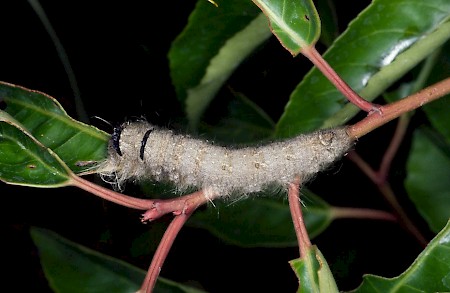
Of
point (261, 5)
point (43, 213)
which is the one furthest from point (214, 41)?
point (43, 213)

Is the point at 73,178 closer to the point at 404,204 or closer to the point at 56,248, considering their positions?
the point at 56,248

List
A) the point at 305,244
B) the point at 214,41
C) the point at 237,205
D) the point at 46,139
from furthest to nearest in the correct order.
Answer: the point at 237,205 → the point at 214,41 → the point at 46,139 → the point at 305,244

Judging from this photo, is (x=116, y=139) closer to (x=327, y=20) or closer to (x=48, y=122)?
(x=48, y=122)

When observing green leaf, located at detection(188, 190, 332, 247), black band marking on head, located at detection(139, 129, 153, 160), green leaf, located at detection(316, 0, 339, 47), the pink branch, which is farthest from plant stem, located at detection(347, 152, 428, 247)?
the pink branch

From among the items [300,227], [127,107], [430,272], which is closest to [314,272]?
[300,227]

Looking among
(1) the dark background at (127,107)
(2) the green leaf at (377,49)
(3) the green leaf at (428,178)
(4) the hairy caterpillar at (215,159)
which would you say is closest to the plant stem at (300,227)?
(4) the hairy caterpillar at (215,159)

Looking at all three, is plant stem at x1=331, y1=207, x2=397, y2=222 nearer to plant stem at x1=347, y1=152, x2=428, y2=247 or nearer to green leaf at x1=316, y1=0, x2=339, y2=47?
plant stem at x1=347, y1=152, x2=428, y2=247
